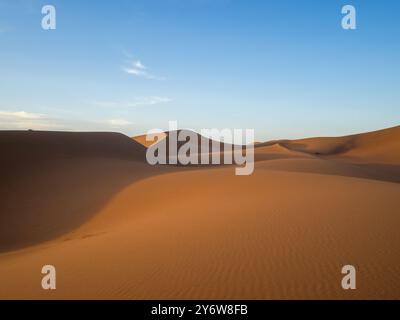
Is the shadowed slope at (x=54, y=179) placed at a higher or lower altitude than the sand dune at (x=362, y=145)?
lower

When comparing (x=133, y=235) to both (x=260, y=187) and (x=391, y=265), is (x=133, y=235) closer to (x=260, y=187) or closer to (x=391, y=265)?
(x=391, y=265)

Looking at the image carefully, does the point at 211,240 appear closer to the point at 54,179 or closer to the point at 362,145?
the point at 54,179

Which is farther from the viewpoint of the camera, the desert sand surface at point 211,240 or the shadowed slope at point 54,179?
the shadowed slope at point 54,179

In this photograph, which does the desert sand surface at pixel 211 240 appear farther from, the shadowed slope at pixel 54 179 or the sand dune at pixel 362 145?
the sand dune at pixel 362 145

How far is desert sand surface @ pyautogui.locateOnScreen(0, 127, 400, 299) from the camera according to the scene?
4621 millimetres

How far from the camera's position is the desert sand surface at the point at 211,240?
15.2 feet

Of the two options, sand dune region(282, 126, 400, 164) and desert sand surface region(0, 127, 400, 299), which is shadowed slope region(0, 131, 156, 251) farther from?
sand dune region(282, 126, 400, 164)

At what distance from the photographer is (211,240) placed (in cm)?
655

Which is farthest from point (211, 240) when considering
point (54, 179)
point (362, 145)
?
point (362, 145)

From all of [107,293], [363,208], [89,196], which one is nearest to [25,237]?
[89,196]

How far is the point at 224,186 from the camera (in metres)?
13.4

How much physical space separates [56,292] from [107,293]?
0.96 metres

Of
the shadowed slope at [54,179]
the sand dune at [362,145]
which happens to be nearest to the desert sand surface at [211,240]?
the shadowed slope at [54,179]

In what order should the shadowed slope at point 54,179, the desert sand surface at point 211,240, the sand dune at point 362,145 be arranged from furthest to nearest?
the sand dune at point 362,145 < the shadowed slope at point 54,179 < the desert sand surface at point 211,240
